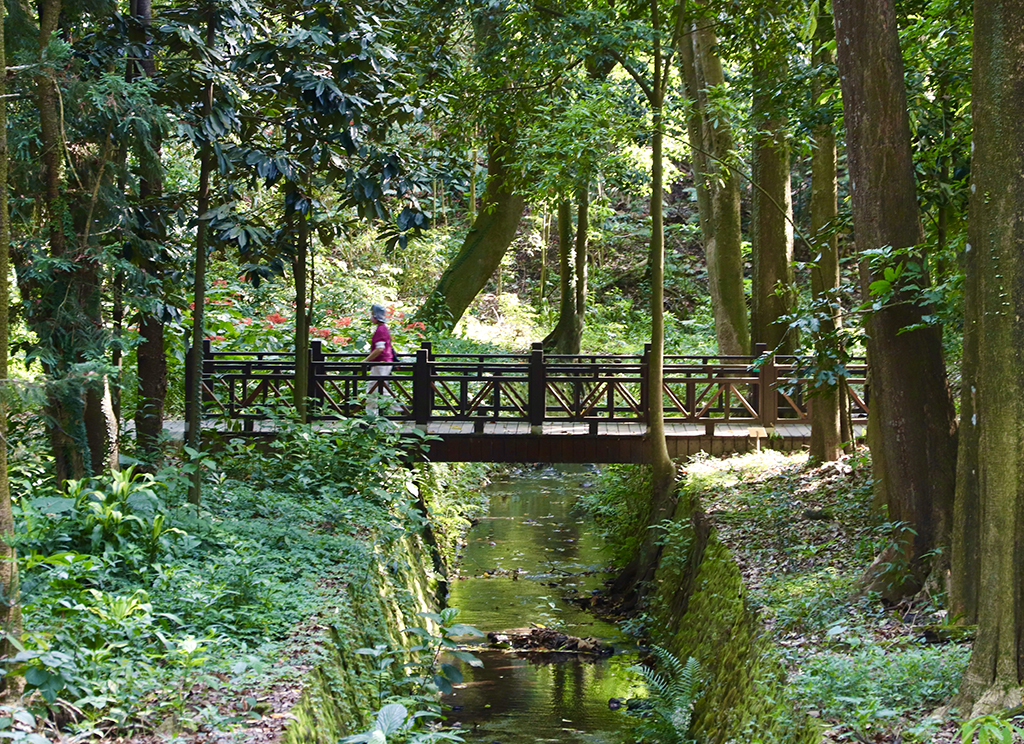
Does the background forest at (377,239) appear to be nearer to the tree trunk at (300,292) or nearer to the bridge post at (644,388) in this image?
the tree trunk at (300,292)

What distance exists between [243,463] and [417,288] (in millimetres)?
16553

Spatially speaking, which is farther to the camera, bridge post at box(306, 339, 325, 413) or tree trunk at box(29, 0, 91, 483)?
bridge post at box(306, 339, 325, 413)

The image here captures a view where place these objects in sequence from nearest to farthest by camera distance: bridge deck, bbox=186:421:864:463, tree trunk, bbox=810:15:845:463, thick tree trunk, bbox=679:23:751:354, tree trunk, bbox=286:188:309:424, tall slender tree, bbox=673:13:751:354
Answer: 1. tree trunk, bbox=286:188:309:424
2. tree trunk, bbox=810:15:845:463
3. bridge deck, bbox=186:421:864:463
4. tall slender tree, bbox=673:13:751:354
5. thick tree trunk, bbox=679:23:751:354

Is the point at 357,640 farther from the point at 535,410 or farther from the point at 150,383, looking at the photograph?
the point at 535,410

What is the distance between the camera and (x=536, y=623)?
10.6 metres

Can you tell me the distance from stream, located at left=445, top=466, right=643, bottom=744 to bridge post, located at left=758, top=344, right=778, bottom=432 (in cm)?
317

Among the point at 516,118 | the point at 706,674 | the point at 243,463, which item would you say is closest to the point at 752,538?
the point at 706,674

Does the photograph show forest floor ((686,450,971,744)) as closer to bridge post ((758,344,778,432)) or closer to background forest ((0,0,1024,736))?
background forest ((0,0,1024,736))

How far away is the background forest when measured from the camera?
490cm

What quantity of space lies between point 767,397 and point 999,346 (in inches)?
309

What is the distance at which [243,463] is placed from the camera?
10375mm

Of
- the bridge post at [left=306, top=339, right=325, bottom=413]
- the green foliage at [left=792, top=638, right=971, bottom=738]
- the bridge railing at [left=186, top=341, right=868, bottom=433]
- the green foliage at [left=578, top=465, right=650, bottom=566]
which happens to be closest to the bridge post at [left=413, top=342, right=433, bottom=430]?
the bridge railing at [left=186, top=341, right=868, bottom=433]

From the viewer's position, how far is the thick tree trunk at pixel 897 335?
21.9 ft

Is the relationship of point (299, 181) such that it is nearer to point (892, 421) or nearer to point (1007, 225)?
point (892, 421)
